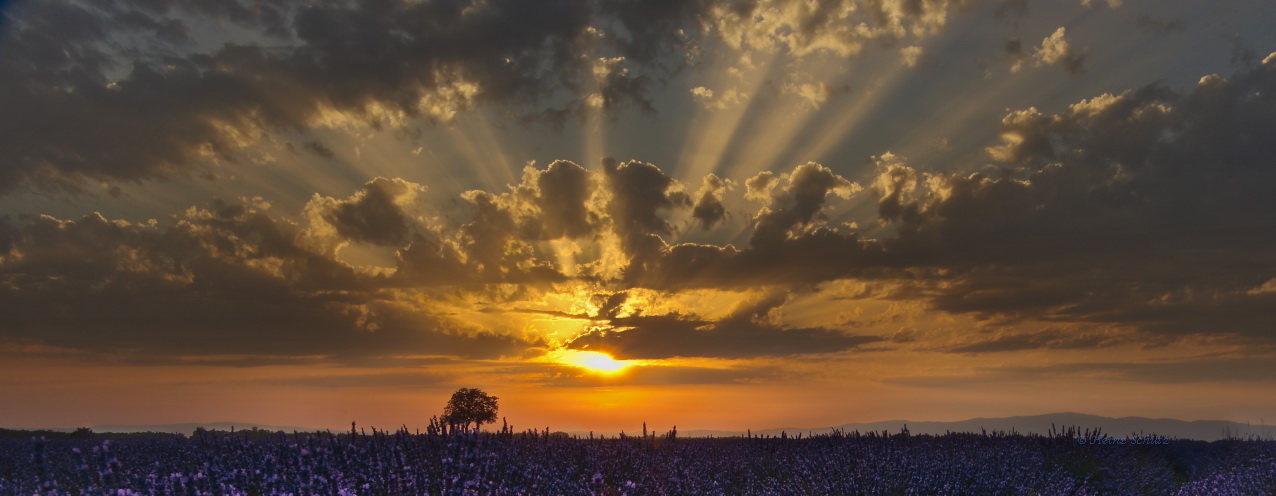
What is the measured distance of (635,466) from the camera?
34.6 ft

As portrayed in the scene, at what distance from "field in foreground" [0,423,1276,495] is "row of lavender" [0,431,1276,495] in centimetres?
3

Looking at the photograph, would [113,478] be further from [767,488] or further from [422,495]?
[767,488]

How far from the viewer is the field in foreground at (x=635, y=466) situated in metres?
6.43

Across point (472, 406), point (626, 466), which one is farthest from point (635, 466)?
point (472, 406)

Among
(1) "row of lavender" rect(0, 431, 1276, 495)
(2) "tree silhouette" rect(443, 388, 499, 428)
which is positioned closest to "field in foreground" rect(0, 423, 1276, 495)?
(1) "row of lavender" rect(0, 431, 1276, 495)

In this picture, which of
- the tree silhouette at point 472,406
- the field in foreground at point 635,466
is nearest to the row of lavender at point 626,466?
the field in foreground at point 635,466

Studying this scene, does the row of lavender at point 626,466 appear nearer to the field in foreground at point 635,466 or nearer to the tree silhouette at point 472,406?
the field in foreground at point 635,466

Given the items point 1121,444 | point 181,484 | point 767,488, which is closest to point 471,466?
point 181,484

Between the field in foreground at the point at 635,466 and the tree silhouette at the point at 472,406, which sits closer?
the field in foreground at the point at 635,466

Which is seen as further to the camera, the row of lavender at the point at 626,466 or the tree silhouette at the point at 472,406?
the tree silhouette at the point at 472,406

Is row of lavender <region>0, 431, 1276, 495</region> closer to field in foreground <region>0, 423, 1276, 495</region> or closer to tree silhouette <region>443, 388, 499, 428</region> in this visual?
field in foreground <region>0, 423, 1276, 495</region>

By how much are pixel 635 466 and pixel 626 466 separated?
123 millimetres

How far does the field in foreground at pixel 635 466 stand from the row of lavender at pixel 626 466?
0.03 metres

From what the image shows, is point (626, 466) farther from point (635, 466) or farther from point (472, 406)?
point (472, 406)
